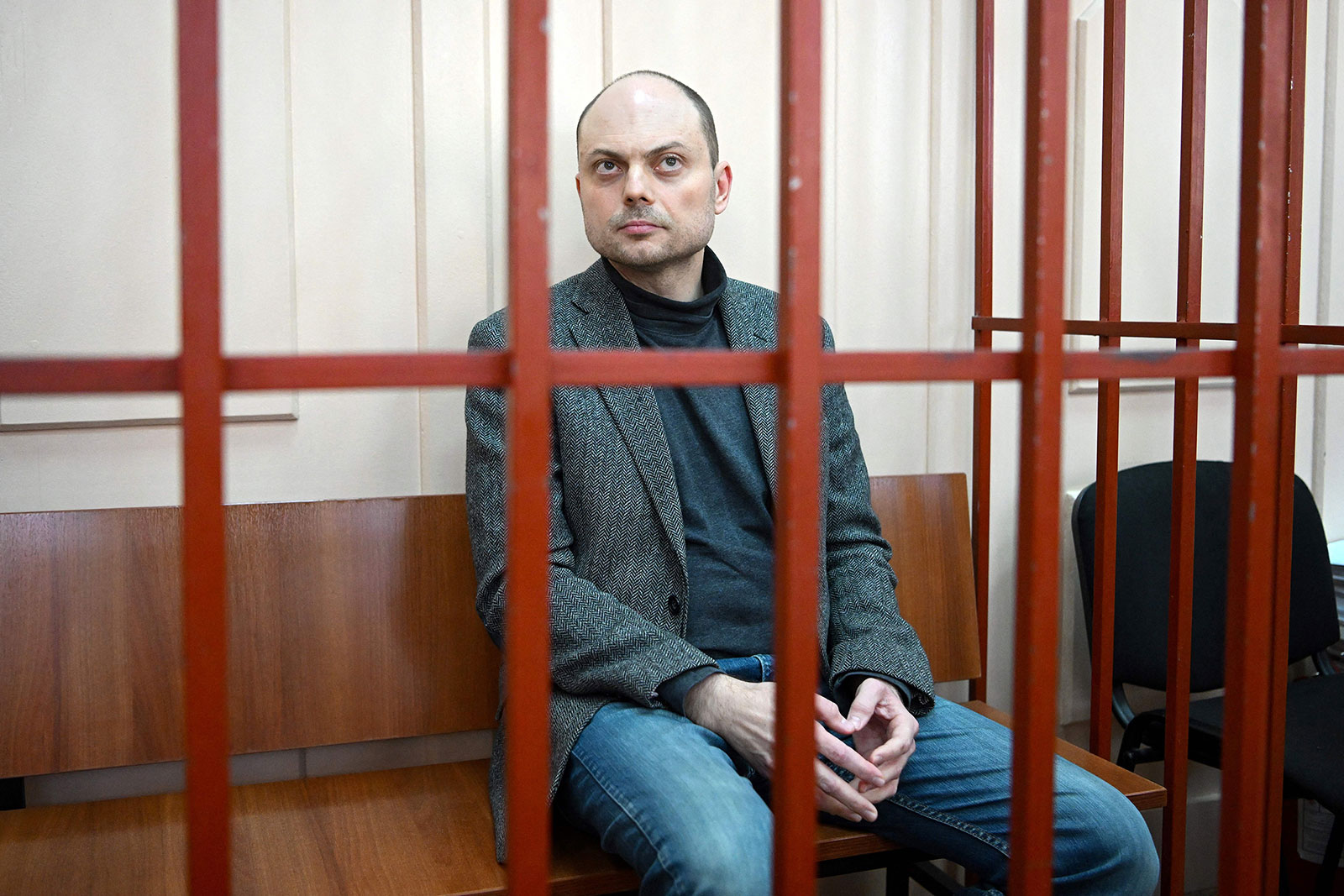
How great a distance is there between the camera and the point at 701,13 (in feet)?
5.70

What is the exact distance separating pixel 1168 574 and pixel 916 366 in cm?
146

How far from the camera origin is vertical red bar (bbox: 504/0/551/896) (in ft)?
1.89

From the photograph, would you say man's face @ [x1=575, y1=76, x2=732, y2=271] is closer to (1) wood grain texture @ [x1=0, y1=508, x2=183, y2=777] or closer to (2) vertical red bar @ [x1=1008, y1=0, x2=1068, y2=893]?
(1) wood grain texture @ [x1=0, y1=508, x2=183, y2=777]

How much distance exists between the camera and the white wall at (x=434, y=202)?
4.77ft

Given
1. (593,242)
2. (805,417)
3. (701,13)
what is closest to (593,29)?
(701,13)

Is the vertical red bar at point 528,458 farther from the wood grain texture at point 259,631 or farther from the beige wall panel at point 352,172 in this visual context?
the beige wall panel at point 352,172

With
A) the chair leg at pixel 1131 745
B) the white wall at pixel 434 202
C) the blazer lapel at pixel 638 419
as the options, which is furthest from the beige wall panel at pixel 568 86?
the chair leg at pixel 1131 745

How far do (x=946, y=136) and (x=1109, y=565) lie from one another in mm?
795

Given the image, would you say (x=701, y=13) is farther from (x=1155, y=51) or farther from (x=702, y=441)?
(x=1155, y=51)

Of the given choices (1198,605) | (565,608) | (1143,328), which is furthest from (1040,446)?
(1198,605)

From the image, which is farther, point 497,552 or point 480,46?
point 480,46

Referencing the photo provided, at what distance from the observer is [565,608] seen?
52.7 inches

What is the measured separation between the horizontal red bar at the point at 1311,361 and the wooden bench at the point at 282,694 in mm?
802

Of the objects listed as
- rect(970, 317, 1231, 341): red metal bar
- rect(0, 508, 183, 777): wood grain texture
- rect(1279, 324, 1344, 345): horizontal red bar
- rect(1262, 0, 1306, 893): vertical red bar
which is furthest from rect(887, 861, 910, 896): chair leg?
rect(0, 508, 183, 777): wood grain texture
